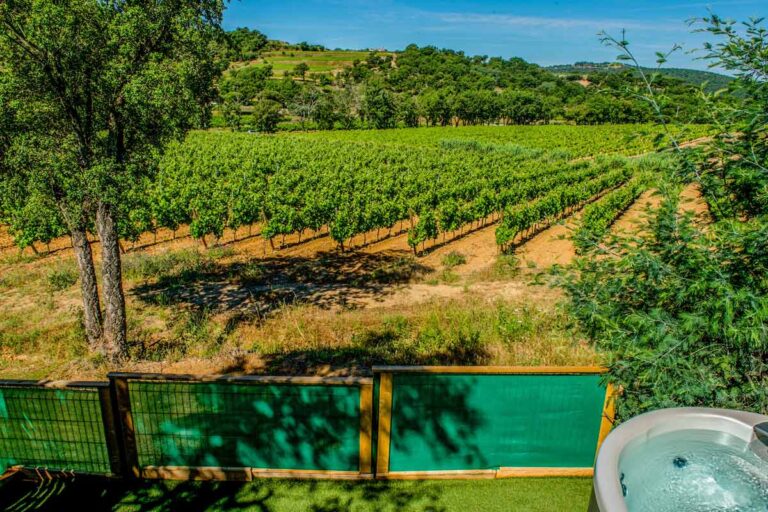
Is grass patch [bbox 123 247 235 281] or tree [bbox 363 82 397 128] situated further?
tree [bbox 363 82 397 128]

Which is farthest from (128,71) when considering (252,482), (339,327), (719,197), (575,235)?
(719,197)

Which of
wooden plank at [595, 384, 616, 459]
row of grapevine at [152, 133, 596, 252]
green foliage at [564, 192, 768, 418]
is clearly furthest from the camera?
row of grapevine at [152, 133, 596, 252]

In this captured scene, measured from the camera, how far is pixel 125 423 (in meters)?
5.46

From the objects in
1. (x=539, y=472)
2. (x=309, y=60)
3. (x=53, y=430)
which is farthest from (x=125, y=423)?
(x=309, y=60)

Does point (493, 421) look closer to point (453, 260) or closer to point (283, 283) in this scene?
point (283, 283)

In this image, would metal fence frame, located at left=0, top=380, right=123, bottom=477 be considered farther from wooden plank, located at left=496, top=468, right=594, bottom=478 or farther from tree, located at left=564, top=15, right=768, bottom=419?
tree, located at left=564, top=15, right=768, bottom=419

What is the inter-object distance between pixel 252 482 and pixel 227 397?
1.10 m

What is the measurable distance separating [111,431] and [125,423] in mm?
175

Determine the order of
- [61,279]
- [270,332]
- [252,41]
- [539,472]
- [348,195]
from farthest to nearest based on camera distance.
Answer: [252,41] → [348,195] → [61,279] → [270,332] → [539,472]

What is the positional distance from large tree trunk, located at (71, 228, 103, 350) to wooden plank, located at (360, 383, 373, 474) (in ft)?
24.0

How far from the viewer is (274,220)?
20000mm

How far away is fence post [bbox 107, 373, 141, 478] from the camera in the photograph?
532 cm

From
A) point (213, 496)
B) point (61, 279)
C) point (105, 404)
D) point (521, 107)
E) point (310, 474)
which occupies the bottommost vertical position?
point (61, 279)

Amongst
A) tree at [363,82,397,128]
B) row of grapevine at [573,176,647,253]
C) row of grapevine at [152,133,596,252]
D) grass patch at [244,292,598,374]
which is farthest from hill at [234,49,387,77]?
grass patch at [244,292,598,374]
